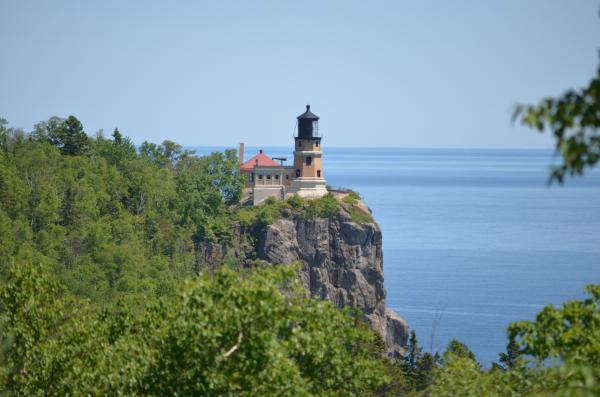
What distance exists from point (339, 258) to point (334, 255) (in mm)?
394

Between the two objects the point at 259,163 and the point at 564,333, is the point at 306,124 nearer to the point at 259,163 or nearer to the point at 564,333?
the point at 259,163

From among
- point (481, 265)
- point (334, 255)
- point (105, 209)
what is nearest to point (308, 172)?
point (334, 255)

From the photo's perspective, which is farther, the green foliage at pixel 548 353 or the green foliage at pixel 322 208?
the green foliage at pixel 322 208

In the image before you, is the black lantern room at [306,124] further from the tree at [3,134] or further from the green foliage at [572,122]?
the green foliage at [572,122]

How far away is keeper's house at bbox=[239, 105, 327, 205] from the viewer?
3073 inches

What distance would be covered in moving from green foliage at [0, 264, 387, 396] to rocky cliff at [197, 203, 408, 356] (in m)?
48.3

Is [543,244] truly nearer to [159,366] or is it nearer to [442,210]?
[442,210]

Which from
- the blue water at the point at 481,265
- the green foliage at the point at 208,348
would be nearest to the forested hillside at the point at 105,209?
the blue water at the point at 481,265

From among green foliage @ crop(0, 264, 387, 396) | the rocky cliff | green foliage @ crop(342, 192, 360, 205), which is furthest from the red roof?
green foliage @ crop(0, 264, 387, 396)

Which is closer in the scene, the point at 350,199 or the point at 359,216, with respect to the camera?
the point at 359,216

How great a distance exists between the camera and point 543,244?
128m

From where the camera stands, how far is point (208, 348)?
1969 centimetres

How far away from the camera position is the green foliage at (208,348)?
64.6 feet

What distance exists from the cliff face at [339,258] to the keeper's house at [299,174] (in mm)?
3160
